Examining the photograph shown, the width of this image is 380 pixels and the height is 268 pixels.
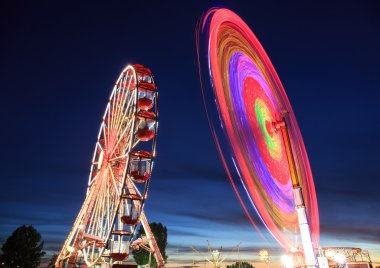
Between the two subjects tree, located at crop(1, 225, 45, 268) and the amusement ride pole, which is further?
tree, located at crop(1, 225, 45, 268)

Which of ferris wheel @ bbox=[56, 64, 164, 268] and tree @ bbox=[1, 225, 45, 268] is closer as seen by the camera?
ferris wheel @ bbox=[56, 64, 164, 268]

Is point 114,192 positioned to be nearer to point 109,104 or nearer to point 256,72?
point 109,104

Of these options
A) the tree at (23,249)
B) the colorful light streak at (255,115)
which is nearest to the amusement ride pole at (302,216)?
the colorful light streak at (255,115)

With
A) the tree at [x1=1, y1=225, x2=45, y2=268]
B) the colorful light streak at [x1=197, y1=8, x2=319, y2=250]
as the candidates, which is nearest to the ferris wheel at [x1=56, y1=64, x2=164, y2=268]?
the colorful light streak at [x1=197, y1=8, x2=319, y2=250]

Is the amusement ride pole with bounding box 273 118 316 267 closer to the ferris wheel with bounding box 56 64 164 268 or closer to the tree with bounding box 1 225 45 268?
the ferris wheel with bounding box 56 64 164 268

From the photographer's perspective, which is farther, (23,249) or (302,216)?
(23,249)

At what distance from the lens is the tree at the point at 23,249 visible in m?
45.3

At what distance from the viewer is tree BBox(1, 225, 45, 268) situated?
45319mm

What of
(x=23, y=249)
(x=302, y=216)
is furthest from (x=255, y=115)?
(x=23, y=249)

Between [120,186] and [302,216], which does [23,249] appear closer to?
[120,186]

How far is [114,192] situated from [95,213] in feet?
6.51

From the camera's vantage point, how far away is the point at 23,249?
1820 inches

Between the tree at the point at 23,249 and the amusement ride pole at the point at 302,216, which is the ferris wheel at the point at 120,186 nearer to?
the amusement ride pole at the point at 302,216

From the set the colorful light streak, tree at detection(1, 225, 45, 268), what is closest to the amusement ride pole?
the colorful light streak
